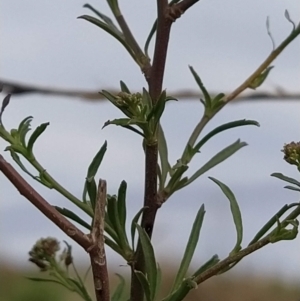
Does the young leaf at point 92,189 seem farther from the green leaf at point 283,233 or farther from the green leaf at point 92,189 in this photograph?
the green leaf at point 283,233

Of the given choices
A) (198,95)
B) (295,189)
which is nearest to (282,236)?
(295,189)

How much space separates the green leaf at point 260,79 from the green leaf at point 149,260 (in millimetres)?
202

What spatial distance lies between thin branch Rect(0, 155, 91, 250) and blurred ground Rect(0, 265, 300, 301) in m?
0.56

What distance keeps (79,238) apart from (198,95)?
40cm

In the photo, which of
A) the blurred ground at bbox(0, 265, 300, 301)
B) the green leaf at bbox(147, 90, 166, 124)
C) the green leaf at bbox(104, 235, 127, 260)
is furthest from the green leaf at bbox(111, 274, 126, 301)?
the blurred ground at bbox(0, 265, 300, 301)

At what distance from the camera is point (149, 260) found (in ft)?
1.36

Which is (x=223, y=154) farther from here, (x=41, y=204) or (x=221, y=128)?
(x=41, y=204)

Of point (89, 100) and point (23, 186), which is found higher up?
point (89, 100)

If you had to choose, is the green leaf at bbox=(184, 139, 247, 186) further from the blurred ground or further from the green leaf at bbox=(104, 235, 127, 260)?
the blurred ground

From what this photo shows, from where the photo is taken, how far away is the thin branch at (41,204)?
1.23 ft

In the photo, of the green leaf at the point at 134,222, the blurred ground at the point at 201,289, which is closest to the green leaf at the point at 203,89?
the green leaf at the point at 134,222

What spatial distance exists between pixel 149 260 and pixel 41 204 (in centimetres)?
8

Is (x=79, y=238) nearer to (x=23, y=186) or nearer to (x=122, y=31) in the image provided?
(x=23, y=186)

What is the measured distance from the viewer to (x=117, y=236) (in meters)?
0.44
